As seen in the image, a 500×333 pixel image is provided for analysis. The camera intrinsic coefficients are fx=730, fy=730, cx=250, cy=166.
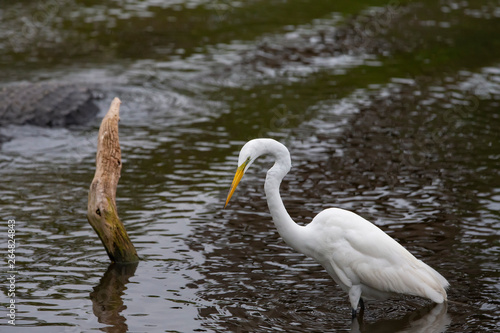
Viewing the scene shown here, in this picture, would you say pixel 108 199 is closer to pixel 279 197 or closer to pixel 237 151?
pixel 279 197

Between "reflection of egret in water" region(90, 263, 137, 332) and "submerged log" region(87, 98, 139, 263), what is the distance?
18cm

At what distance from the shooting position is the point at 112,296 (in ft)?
25.8

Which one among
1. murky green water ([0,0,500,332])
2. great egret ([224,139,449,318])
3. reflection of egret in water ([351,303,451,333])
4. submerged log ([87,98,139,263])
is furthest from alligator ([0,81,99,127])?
reflection of egret in water ([351,303,451,333])

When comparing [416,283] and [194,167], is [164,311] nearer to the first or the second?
[416,283]

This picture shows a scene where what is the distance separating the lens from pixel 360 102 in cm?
1550

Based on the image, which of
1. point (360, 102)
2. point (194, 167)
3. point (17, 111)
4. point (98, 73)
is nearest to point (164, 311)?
point (194, 167)

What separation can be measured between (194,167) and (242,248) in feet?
Result: 10.5

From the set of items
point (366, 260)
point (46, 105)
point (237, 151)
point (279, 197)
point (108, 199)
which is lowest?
point (237, 151)

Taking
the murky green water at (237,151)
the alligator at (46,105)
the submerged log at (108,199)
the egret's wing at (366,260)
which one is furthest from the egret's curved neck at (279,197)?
the alligator at (46,105)

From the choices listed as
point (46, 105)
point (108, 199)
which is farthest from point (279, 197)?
point (46, 105)

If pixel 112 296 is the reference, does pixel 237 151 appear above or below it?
above

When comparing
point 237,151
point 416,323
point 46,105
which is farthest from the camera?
point 46,105

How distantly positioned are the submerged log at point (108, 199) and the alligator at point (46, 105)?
6109mm

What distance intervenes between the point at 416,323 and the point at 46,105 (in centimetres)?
941
